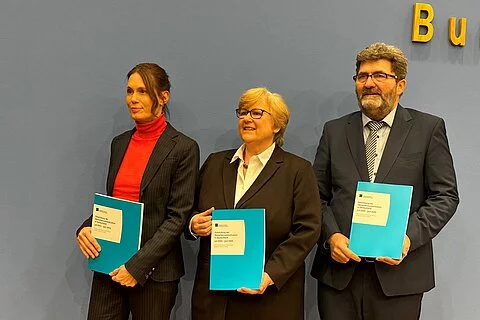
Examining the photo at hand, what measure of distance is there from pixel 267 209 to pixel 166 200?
15.4 inches

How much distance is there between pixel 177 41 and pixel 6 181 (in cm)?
93

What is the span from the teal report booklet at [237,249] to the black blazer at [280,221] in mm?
68

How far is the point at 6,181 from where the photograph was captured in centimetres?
238

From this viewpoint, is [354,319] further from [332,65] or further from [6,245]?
[6,245]

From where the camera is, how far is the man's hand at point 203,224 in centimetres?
196

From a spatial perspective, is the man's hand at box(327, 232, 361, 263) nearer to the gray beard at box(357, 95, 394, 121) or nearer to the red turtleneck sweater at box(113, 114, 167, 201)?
the gray beard at box(357, 95, 394, 121)

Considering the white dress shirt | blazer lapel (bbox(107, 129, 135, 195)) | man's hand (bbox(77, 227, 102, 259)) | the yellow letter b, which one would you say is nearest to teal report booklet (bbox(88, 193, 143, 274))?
man's hand (bbox(77, 227, 102, 259))

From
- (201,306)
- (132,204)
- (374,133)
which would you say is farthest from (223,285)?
(374,133)

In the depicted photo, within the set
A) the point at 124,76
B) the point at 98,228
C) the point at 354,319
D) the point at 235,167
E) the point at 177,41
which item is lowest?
the point at 354,319

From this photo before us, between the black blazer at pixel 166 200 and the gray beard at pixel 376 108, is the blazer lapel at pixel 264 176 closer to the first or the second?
the black blazer at pixel 166 200

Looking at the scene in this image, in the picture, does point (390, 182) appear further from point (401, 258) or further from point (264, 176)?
point (264, 176)

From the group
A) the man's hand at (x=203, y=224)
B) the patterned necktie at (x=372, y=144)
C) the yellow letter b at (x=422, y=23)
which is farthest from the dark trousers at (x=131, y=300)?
the yellow letter b at (x=422, y=23)

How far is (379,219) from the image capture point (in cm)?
195

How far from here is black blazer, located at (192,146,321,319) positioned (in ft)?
6.34
